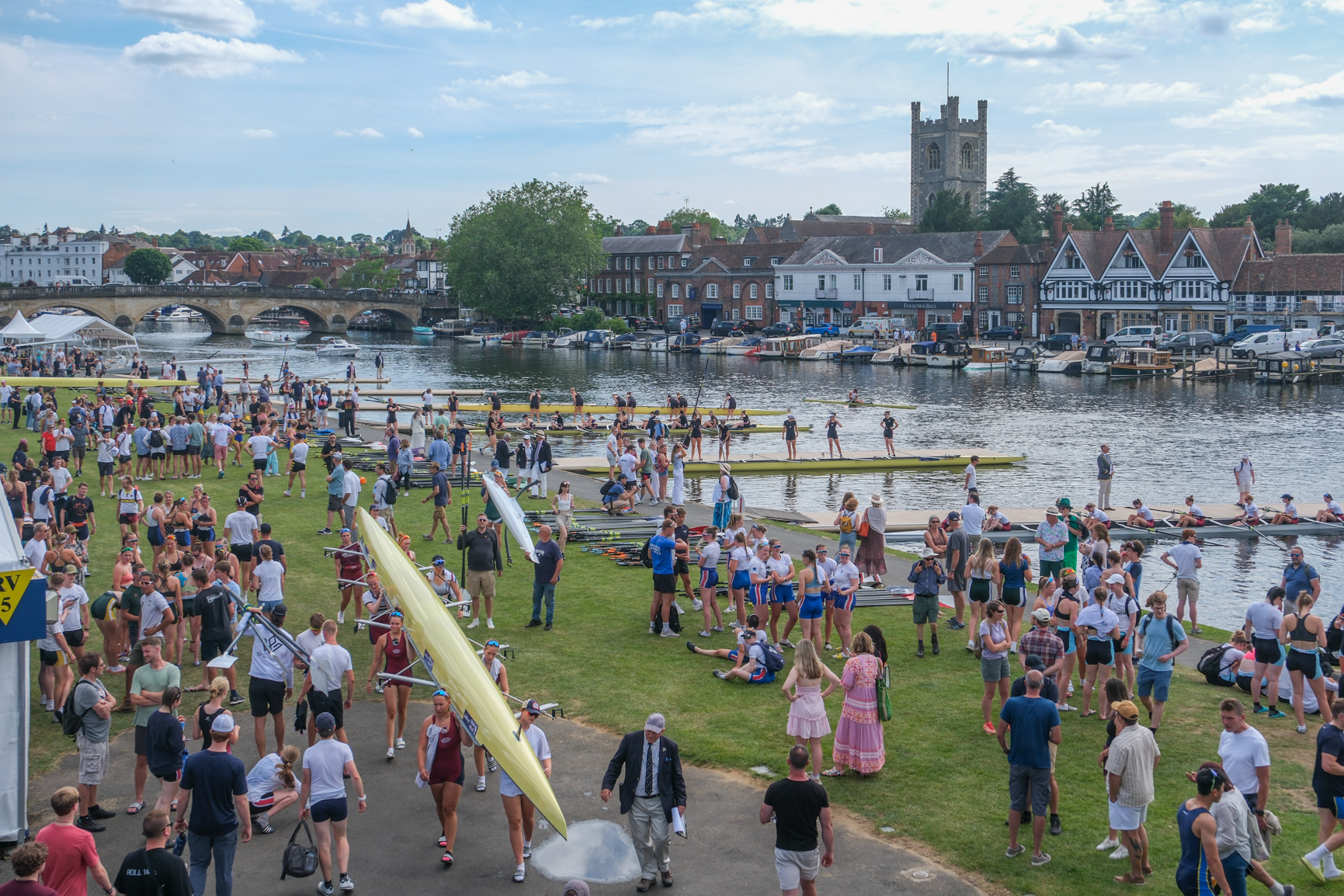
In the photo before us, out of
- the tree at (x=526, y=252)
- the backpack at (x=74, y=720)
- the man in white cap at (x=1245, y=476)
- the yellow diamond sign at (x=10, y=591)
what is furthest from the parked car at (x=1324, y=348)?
the yellow diamond sign at (x=10, y=591)

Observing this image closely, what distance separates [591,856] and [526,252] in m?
104

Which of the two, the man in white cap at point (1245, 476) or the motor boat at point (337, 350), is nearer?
the man in white cap at point (1245, 476)

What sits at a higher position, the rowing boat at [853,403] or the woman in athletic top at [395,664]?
the rowing boat at [853,403]

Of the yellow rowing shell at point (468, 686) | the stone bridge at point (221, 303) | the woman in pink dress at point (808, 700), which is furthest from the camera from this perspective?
the stone bridge at point (221, 303)

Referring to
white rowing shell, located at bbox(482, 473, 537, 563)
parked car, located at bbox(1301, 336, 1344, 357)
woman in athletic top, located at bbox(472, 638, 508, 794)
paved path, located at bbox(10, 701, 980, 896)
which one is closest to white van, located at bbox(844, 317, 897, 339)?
parked car, located at bbox(1301, 336, 1344, 357)

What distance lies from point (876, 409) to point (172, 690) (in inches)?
1997

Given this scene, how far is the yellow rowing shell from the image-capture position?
877 centimetres

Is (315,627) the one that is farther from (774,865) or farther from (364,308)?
(364,308)

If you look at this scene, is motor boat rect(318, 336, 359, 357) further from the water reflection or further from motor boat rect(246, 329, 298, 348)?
the water reflection

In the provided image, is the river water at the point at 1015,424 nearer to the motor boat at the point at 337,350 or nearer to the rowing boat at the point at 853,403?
the rowing boat at the point at 853,403

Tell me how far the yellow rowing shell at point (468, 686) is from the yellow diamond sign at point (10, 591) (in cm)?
338

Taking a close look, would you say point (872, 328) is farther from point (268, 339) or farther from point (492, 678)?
point (492, 678)

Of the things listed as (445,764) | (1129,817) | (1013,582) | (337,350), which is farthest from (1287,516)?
(337,350)

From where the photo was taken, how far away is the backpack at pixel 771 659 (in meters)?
15.0
